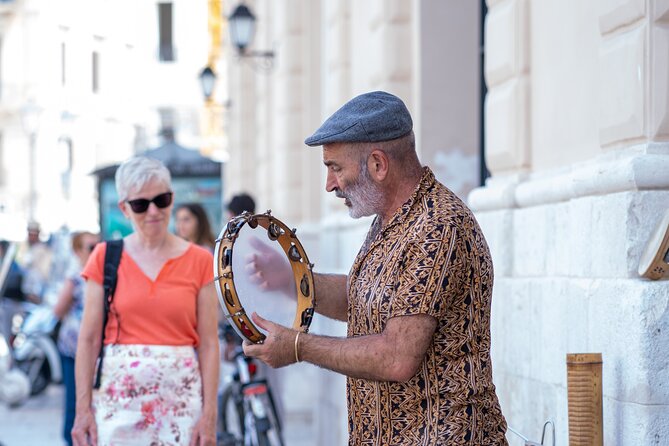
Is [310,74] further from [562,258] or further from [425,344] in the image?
[425,344]

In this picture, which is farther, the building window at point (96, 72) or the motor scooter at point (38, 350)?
the building window at point (96, 72)

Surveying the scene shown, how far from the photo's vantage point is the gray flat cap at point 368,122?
3533 millimetres

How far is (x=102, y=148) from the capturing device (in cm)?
5556

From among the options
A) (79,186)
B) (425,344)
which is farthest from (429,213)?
(79,186)

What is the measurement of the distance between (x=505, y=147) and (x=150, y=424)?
1.97 meters

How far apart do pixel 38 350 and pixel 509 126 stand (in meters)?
10.1

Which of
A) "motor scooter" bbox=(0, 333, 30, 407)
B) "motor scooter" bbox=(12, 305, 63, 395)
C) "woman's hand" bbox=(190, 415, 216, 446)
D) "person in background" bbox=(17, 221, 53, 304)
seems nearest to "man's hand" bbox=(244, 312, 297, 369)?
"woman's hand" bbox=(190, 415, 216, 446)

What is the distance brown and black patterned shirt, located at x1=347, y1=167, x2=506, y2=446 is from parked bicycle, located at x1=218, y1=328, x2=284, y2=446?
4.94 metres

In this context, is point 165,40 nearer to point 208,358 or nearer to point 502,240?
point 502,240

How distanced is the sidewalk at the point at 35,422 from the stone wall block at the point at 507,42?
6.20 meters

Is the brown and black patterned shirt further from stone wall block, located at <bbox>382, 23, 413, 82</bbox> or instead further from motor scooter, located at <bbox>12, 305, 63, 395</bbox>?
motor scooter, located at <bbox>12, 305, 63, 395</bbox>

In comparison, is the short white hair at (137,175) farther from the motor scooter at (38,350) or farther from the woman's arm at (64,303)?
the motor scooter at (38,350)

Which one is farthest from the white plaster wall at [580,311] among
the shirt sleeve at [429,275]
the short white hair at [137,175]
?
the short white hair at [137,175]

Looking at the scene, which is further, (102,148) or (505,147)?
(102,148)
